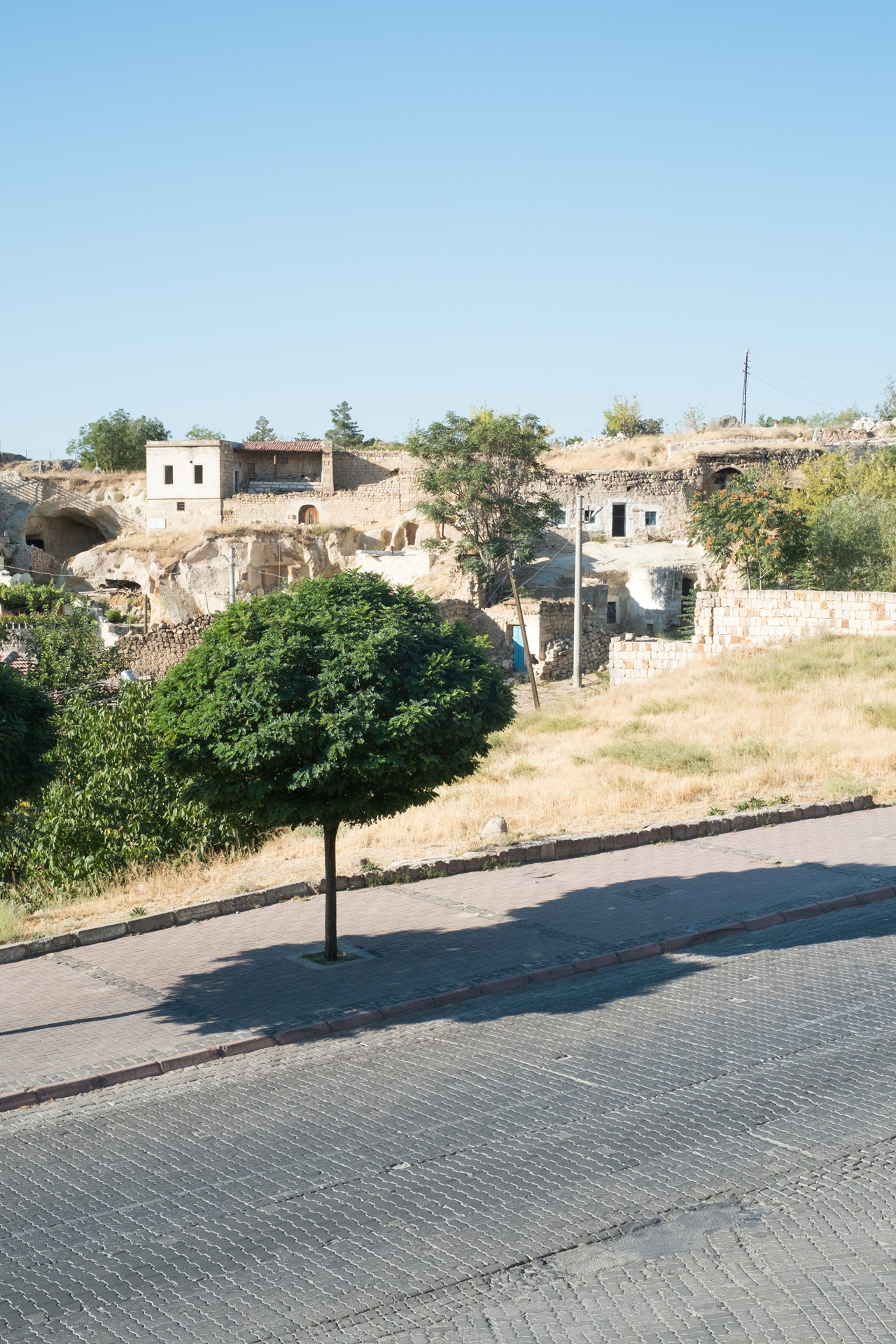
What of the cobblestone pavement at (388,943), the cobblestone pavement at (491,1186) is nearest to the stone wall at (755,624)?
the cobblestone pavement at (388,943)

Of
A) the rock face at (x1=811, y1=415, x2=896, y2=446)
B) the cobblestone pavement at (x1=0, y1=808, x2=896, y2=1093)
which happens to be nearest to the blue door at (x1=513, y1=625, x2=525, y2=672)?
the rock face at (x1=811, y1=415, x2=896, y2=446)

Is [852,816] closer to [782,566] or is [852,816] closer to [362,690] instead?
[362,690]

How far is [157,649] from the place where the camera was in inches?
1414

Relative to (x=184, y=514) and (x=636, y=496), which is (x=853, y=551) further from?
(x=184, y=514)

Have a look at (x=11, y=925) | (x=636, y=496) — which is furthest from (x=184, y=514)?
(x=11, y=925)

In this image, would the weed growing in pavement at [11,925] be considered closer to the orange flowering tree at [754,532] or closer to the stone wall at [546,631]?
the orange flowering tree at [754,532]

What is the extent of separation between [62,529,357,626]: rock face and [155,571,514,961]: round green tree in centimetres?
4138

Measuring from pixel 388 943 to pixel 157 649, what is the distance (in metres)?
26.7

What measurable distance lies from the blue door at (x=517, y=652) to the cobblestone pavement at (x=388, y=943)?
1060 inches

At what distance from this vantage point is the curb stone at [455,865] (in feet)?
36.6

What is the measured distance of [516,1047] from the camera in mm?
8086

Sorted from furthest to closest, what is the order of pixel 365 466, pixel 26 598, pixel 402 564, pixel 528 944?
pixel 365 466 < pixel 402 564 < pixel 26 598 < pixel 528 944

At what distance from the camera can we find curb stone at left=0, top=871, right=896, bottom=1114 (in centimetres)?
765

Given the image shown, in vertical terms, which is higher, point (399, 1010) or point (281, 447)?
point (281, 447)
